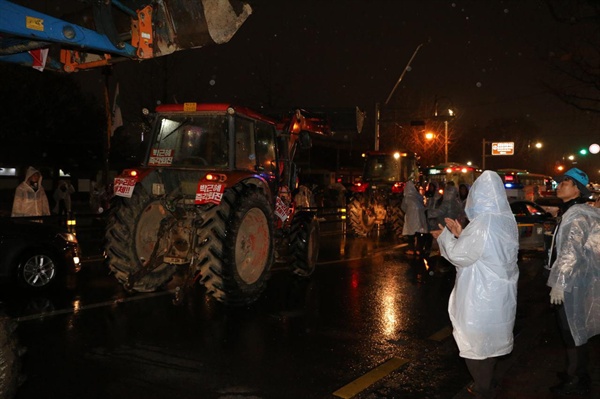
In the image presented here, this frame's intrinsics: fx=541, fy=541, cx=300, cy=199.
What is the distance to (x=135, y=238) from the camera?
312 inches

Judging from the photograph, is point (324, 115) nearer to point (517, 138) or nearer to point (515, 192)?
point (515, 192)

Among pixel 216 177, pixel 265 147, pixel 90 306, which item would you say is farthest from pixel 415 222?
pixel 90 306

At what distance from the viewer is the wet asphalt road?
4.99 metres

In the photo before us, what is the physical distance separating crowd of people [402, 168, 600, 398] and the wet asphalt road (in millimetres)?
1039

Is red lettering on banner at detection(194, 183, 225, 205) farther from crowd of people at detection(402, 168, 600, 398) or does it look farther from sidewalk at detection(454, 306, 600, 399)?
sidewalk at detection(454, 306, 600, 399)

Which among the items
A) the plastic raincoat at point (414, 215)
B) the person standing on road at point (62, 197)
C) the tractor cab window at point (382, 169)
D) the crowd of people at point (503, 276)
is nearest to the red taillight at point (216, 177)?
the crowd of people at point (503, 276)

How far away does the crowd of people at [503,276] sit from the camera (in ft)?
13.2

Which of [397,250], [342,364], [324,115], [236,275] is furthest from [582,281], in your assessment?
[397,250]

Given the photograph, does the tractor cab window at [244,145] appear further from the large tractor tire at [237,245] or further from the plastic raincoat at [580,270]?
the plastic raincoat at [580,270]

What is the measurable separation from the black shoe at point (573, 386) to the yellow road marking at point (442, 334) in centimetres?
187

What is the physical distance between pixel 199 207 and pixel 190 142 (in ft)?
3.59

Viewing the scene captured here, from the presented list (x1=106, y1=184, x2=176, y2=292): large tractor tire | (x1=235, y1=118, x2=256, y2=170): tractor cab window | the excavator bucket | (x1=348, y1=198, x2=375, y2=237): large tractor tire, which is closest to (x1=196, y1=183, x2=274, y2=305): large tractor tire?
(x1=235, y1=118, x2=256, y2=170): tractor cab window

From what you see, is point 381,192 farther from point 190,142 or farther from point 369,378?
point 369,378

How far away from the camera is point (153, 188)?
812 cm
